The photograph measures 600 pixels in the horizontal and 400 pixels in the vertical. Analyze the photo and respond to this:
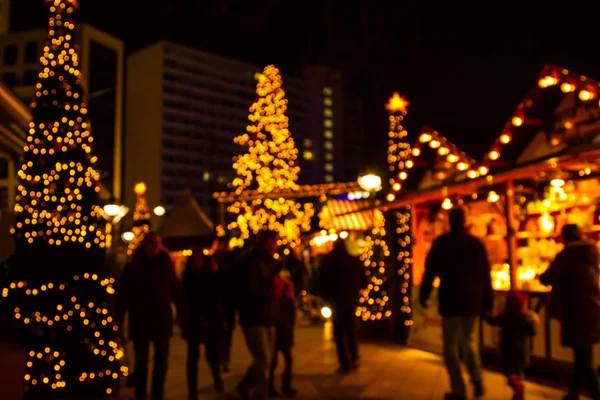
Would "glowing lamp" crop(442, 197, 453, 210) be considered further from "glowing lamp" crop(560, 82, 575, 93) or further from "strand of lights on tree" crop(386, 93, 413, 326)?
"glowing lamp" crop(560, 82, 575, 93)

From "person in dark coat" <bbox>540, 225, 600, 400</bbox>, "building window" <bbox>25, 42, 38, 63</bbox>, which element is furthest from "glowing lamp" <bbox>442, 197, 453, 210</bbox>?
"building window" <bbox>25, 42, 38, 63</bbox>

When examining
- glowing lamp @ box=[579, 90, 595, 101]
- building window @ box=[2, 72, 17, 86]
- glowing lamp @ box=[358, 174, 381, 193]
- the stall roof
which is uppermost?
building window @ box=[2, 72, 17, 86]

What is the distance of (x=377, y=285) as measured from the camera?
13.3 metres

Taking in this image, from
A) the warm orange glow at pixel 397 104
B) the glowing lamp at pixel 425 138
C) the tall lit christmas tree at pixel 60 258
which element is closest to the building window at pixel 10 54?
the warm orange glow at pixel 397 104

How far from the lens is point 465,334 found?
6.56 metres

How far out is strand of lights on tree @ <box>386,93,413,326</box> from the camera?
12.6 metres

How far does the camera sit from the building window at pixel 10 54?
2488 inches

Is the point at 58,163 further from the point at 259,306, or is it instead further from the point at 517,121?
the point at 517,121

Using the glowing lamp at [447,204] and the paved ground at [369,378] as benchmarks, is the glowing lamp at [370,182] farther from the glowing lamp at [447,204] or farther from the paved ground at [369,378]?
the paved ground at [369,378]

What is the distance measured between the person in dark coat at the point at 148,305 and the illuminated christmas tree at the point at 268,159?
78.1 feet

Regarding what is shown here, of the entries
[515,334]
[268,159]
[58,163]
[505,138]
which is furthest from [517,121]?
[268,159]

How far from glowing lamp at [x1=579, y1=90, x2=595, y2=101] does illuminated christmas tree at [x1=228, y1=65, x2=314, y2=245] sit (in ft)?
73.0

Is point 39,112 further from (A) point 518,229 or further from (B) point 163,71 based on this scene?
(B) point 163,71

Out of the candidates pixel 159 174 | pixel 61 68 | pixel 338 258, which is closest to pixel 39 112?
pixel 61 68
